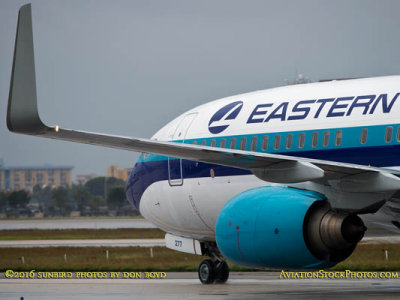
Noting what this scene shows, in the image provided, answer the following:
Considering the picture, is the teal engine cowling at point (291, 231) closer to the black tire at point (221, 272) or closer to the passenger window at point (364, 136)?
the passenger window at point (364, 136)

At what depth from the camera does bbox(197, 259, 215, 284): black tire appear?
2252cm

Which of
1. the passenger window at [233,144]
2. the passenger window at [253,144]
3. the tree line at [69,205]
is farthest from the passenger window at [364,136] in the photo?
the tree line at [69,205]

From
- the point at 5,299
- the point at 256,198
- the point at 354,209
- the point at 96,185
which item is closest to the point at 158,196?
the point at 5,299

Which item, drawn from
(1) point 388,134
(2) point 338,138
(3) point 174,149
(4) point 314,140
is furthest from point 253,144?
(3) point 174,149

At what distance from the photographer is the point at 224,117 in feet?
66.5

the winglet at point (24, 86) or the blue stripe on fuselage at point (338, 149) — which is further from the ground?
the winglet at point (24, 86)

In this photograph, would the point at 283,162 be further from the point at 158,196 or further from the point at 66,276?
the point at 66,276

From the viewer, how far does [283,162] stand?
14.2 meters

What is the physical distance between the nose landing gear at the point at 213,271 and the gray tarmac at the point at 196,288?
0.84 ft

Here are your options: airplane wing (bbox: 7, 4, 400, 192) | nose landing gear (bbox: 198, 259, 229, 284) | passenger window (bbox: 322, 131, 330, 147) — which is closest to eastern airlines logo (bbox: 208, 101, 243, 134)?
passenger window (bbox: 322, 131, 330, 147)

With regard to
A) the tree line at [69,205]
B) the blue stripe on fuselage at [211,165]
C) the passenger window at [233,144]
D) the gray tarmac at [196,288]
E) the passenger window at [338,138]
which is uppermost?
the passenger window at [338,138]

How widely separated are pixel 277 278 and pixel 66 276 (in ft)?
21.5

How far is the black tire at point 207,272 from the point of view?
22.5 metres

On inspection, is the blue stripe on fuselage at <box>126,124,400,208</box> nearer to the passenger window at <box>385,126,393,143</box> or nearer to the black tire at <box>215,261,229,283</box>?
the passenger window at <box>385,126,393,143</box>
